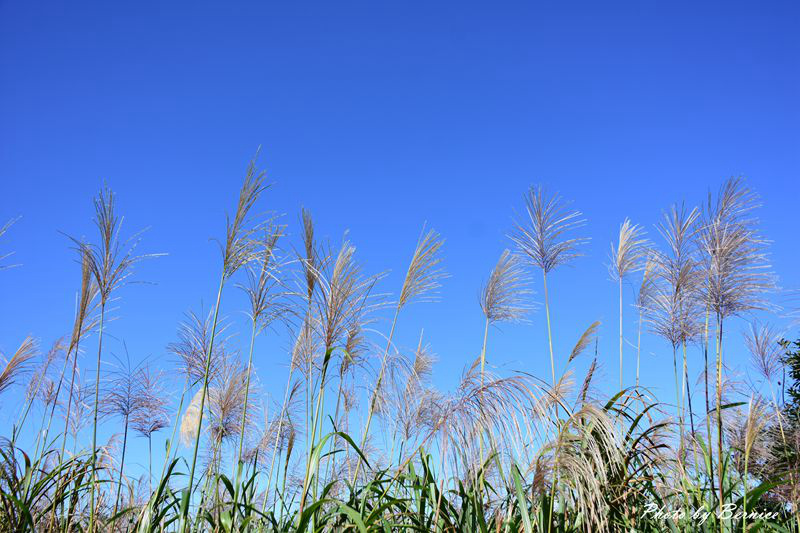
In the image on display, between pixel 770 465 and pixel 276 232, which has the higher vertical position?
pixel 276 232

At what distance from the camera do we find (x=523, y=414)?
265 cm

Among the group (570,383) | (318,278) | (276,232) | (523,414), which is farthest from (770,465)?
(276,232)

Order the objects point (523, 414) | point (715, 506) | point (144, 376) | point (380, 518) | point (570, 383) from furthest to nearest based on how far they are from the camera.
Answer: point (144, 376) → point (570, 383) → point (715, 506) → point (380, 518) → point (523, 414)

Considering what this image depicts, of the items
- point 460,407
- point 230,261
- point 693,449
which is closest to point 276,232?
point 230,261

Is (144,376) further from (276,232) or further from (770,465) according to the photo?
(770,465)

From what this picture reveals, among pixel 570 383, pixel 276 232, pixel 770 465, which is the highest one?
pixel 276 232

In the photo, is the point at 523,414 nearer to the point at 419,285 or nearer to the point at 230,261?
the point at 419,285

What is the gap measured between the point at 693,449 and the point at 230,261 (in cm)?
310

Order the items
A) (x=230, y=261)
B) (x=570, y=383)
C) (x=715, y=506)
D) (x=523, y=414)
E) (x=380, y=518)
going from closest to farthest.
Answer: (x=523, y=414), (x=380, y=518), (x=230, y=261), (x=715, y=506), (x=570, y=383)

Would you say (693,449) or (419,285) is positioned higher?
(419,285)

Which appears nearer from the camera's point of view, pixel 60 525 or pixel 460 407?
pixel 460 407

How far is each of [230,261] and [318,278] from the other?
48cm

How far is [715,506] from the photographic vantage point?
361cm

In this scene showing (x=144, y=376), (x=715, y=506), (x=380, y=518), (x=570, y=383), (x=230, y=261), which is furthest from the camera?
(x=144, y=376)
